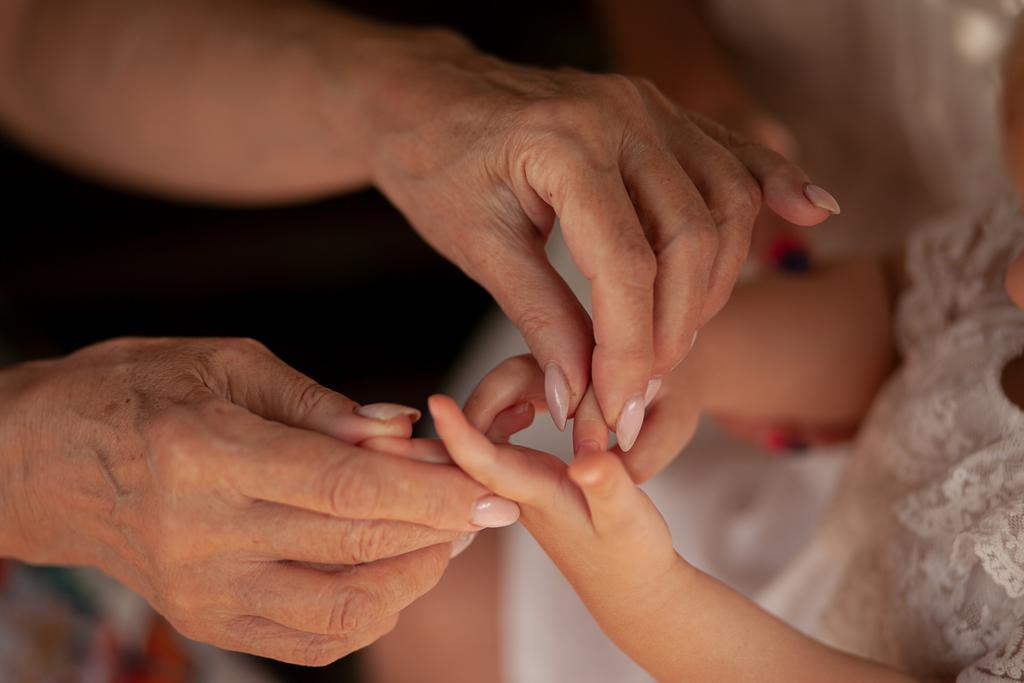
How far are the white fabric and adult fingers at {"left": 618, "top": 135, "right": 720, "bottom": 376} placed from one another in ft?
0.65

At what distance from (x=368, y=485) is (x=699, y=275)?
0.28 metres

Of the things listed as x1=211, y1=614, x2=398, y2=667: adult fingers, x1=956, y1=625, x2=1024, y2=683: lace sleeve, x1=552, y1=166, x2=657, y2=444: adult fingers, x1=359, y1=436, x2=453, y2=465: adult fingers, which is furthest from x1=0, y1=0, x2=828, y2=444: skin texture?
x1=956, y1=625, x2=1024, y2=683: lace sleeve

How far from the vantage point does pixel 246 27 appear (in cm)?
109

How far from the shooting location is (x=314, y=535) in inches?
25.1

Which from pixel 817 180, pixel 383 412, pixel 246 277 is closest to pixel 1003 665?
pixel 383 412

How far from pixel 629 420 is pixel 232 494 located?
286 mm

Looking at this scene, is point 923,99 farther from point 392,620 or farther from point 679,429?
point 392,620

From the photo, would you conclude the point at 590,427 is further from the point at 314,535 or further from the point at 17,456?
the point at 17,456

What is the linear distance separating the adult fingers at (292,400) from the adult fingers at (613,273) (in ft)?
0.49

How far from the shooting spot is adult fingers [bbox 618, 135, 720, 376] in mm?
665

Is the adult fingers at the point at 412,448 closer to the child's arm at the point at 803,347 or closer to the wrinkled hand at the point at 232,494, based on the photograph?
the wrinkled hand at the point at 232,494

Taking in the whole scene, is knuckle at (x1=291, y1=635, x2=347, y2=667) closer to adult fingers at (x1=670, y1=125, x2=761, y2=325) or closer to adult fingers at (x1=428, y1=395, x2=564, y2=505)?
adult fingers at (x1=428, y1=395, x2=564, y2=505)

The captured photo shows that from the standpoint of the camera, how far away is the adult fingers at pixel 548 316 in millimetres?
702

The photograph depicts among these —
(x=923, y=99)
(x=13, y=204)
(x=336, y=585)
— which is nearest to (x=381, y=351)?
(x=13, y=204)
